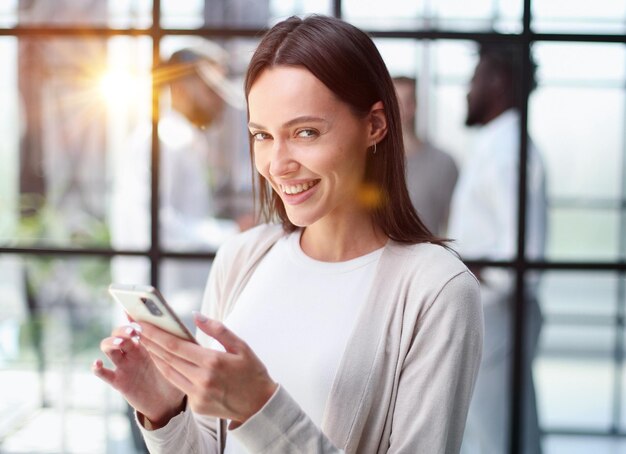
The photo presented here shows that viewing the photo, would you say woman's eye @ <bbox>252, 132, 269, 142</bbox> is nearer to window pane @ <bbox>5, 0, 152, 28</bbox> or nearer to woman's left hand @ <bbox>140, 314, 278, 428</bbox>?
woman's left hand @ <bbox>140, 314, 278, 428</bbox>

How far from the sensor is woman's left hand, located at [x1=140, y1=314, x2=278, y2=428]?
1.05 meters

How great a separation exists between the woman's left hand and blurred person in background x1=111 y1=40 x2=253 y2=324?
1.50m

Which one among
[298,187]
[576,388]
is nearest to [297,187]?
[298,187]

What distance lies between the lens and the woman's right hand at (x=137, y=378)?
1.25 meters

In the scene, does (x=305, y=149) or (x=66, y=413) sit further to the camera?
(x=66, y=413)

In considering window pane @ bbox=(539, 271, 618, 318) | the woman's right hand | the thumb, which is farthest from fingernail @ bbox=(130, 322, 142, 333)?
window pane @ bbox=(539, 271, 618, 318)

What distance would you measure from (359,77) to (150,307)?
52 cm

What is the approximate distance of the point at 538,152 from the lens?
2.60 m

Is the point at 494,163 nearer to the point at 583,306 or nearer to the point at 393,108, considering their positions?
the point at 393,108

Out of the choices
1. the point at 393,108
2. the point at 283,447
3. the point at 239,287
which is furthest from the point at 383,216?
the point at 283,447

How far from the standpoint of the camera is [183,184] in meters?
3.06

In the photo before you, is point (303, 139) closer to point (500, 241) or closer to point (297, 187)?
point (297, 187)

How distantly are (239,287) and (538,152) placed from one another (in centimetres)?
150

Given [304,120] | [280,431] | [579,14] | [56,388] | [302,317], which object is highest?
[579,14]
